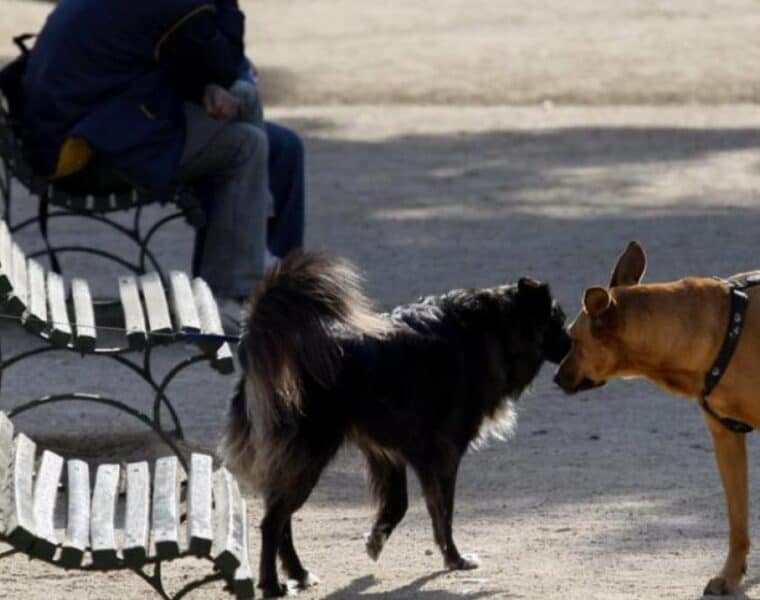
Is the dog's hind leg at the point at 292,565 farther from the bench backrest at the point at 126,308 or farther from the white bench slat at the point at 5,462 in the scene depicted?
the white bench slat at the point at 5,462

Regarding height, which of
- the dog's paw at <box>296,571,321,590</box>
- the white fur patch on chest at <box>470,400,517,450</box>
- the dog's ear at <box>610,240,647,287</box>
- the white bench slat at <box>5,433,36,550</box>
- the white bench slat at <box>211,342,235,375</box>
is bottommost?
the dog's paw at <box>296,571,321,590</box>

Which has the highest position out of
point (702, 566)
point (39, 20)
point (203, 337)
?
point (203, 337)

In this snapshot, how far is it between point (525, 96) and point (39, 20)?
742cm

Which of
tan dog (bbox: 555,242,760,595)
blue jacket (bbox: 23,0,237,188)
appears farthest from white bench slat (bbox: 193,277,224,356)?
blue jacket (bbox: 23,0,237,188)

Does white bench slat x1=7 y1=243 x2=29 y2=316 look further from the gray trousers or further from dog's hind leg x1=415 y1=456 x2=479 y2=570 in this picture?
the gray trousers

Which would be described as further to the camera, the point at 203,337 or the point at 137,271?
the point at 137,271

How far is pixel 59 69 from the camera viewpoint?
8016 millimetres

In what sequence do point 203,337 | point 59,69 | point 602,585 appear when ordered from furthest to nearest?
point 59,69
point 203,337
point 602,585

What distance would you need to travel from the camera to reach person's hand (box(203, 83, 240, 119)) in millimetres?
7996

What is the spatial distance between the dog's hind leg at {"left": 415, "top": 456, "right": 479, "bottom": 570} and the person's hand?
2.76m

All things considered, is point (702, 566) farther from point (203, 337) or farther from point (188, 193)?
point (188, 193)

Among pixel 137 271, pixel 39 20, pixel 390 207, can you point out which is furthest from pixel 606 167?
pixel 39 20

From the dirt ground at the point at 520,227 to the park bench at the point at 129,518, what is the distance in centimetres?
53

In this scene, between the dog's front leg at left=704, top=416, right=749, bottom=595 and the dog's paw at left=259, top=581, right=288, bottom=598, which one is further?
the dog's paw at left=259, top=581, right=288, bottom=598
